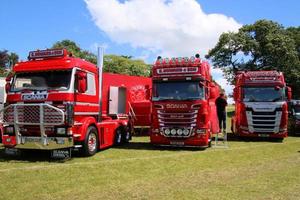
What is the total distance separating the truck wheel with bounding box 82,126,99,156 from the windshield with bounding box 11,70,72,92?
1835 mm

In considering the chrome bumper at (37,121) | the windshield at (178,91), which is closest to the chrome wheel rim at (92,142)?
the chrome bumper at (37,121)

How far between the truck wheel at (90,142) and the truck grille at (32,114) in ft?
4.58

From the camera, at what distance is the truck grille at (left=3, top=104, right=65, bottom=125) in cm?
1213

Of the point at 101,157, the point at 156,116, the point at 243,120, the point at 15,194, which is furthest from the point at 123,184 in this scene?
the point at 243,120

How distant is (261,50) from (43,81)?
1575 inches

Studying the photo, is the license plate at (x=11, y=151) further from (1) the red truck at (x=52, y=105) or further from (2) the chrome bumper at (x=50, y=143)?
(2) the chrome bumper at (x=50, y=143)

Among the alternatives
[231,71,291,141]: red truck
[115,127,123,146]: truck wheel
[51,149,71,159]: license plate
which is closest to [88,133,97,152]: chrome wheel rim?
[51,149,71,159]: license plate

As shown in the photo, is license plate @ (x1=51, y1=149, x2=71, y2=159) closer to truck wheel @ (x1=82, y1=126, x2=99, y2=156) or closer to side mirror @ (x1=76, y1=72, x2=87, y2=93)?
truck wheel @ (x1=82, y1=126, x2=99, y2=156)

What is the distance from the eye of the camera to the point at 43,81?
12.9 meters

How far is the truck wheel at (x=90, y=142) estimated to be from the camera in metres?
13.1

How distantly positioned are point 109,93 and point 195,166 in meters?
6.93

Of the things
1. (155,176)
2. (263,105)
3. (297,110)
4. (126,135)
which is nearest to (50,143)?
(155,176)

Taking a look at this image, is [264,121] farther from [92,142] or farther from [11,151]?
[11,151]

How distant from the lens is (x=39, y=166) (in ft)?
37.4
